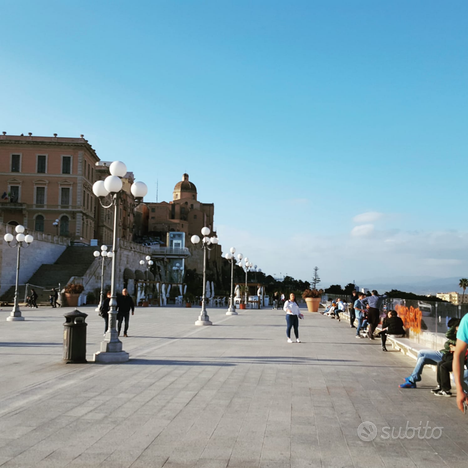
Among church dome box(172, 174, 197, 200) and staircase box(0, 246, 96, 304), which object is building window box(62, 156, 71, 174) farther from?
church dome box(172, 174, 197, 200)

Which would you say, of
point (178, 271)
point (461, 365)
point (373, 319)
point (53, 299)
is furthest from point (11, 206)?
point (461, 365)

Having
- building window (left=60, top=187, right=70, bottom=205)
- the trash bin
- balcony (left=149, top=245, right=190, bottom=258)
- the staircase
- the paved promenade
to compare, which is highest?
building window (left=60, top=187, right=70, bottom=205)

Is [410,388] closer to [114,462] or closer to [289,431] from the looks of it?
[289,431]

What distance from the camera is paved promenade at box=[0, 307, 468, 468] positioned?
15.9 feet

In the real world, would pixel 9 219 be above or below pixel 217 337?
above

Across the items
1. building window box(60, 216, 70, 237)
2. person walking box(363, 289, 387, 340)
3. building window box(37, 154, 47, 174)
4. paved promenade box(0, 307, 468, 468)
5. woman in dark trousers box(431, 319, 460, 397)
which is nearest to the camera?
paved promenade box(0, 307, 468, 468)

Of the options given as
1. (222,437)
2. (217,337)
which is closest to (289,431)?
(222,437)

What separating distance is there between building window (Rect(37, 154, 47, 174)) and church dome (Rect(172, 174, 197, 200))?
57.4 m

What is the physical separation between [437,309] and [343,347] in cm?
300

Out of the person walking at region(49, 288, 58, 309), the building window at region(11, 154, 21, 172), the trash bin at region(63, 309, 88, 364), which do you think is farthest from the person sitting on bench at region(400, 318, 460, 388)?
the building window at region(11, 154, 21, 172)

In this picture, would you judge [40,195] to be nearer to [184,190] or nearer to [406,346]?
[406,346]

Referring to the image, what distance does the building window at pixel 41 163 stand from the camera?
62.1 metres

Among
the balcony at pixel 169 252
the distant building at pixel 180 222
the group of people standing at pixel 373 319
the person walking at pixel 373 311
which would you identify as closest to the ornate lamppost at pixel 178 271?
the balcony at pixel 169 252

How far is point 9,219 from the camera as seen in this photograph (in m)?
60.5
